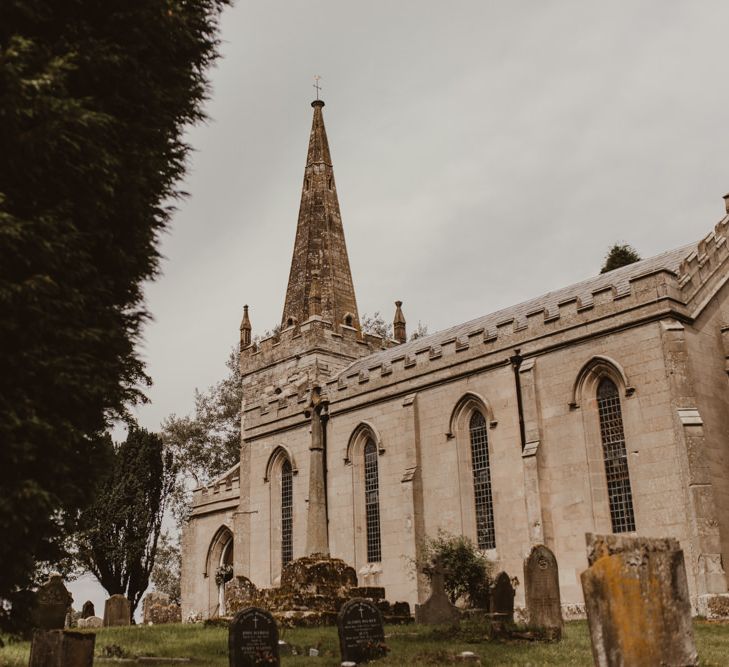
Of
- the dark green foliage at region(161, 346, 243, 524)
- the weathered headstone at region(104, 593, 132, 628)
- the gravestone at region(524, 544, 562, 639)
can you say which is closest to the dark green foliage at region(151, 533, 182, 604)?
the dark green foliage at region(161, 346, 243, 524)

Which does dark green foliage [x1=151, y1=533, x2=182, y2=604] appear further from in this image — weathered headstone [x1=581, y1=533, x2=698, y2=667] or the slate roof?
weathered headstone [x1=581, y1=533, x2=698, y2=667]

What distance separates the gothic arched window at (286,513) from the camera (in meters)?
31.2

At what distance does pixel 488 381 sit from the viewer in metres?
25.6

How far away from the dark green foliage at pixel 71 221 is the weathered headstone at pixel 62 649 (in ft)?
5.10

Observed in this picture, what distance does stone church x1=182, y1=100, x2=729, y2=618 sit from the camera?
2105cm

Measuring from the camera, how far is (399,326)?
4238cm

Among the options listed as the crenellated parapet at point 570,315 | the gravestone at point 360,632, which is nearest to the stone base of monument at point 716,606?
the crenellated parapet at point 570,315

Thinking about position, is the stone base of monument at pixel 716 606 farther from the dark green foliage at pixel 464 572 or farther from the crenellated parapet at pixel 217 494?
the crenellated parapet at pixel 217 494

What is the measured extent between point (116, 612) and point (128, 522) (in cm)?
1571

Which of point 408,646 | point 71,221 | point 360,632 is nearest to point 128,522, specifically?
point 408,646

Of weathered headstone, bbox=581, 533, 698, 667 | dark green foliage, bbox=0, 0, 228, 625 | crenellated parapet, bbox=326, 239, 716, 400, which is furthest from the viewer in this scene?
crenellated parapet, bbox=326, 239, 716, 400

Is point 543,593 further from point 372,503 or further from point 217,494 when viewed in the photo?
point 217,494

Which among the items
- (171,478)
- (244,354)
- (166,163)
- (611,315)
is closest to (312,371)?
(244,354)

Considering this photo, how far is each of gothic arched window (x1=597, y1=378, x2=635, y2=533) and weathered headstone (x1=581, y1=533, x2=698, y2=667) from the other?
15142mm
